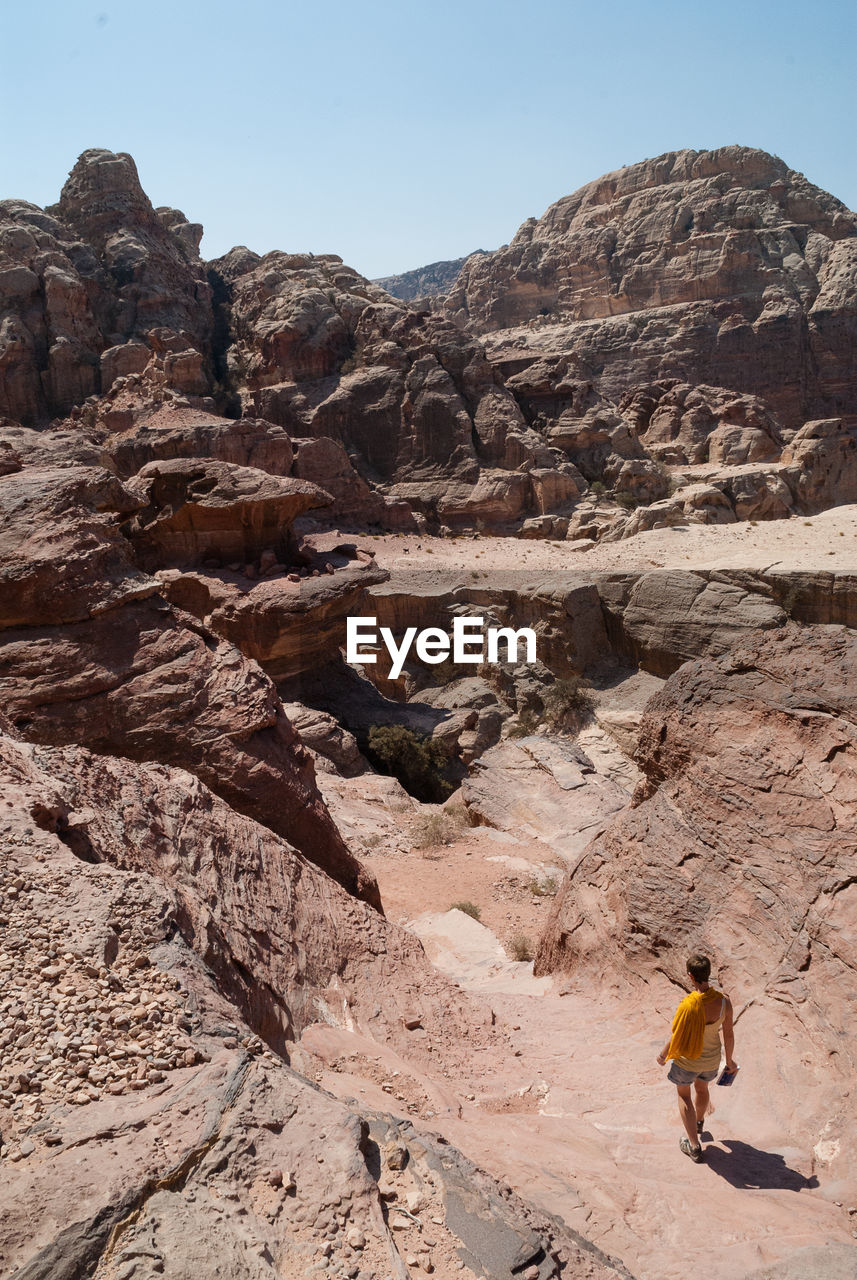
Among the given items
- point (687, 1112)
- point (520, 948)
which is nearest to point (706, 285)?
point (520, 948)

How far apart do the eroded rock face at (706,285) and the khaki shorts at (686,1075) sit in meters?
47.9

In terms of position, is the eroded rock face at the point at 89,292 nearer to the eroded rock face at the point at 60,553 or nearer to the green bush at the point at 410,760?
the green bush at the point at 410,760

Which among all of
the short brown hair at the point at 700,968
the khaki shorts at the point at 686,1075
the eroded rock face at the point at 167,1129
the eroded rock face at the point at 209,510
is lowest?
the khaki shorts at the point at 686,1075

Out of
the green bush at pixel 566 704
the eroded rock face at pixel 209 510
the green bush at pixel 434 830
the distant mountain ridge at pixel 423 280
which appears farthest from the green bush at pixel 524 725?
the distant mountain ridge at pixel 423 280

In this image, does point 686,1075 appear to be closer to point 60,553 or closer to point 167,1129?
point 167,1129

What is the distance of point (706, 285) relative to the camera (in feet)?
169

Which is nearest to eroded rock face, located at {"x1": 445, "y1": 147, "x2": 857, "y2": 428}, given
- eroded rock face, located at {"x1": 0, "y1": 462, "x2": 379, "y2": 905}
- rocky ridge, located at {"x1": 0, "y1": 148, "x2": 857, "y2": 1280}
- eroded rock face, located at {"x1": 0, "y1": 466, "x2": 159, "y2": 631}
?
rocky ridge, located at {"x1": 0, "y1": 148, "x2": 857, "y2": 1280}

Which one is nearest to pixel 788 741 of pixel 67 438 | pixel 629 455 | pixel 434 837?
pixel 434 837

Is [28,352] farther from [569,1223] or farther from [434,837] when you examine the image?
[569,1223]

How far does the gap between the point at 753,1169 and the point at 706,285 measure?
55194mm

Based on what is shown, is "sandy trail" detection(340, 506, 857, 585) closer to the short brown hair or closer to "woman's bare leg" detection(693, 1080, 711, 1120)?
the short brown hair

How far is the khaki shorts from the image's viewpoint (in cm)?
432

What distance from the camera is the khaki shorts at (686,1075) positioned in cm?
432

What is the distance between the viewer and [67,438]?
66.0 ft
